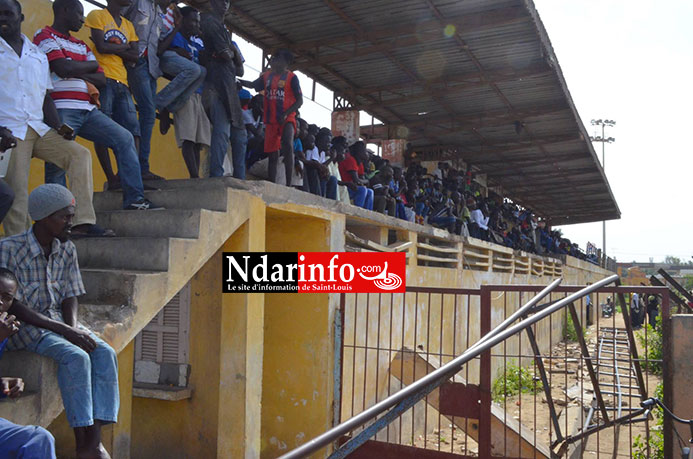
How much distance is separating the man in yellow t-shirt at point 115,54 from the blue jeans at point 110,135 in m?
0.43

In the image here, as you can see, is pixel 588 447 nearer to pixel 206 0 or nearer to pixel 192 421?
pixel 192 421

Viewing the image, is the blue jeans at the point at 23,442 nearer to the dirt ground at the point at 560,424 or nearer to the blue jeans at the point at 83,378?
the blue jeans at the point at 83,378

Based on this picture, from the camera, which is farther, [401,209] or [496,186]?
[496,186]

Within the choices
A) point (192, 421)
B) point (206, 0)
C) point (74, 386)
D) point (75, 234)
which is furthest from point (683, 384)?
point (206, 0)

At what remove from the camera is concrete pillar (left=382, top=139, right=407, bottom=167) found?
1393 cm

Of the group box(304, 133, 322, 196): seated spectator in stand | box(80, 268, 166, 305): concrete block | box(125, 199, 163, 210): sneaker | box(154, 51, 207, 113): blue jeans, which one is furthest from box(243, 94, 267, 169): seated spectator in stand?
box(80, 268, 166, 305): concrete block

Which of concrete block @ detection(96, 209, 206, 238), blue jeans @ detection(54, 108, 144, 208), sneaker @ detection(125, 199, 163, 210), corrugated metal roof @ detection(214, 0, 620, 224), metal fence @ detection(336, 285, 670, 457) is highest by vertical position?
corrugated metal roof @ detection(214, 0, 620, 224)

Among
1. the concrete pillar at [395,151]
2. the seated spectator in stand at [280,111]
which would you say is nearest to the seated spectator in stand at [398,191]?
the concrete pillar at [395,151]

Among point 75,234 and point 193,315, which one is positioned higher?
point 75,234

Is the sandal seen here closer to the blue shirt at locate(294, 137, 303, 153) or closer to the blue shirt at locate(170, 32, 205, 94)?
the blue shirt at locate(170, 32, 205, 94)

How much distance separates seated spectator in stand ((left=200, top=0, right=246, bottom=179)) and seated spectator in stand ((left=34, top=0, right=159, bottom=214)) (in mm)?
1019

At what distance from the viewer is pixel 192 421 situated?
5113 millimetres

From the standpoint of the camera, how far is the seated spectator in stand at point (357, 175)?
27.8ft

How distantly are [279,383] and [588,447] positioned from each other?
16.2 feet
